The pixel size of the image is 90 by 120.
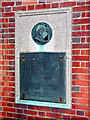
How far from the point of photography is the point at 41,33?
2.46 meters

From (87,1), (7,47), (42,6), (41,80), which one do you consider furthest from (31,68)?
(87,1)

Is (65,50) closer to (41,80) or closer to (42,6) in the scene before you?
(41,80)

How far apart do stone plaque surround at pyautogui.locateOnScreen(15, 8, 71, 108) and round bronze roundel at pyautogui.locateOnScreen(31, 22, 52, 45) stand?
0.06 m

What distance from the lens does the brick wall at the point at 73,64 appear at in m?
2.31

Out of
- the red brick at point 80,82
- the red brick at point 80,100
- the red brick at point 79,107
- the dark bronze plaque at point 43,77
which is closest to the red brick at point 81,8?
the dark bronze plaque at point 43,77

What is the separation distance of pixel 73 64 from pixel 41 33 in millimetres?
777

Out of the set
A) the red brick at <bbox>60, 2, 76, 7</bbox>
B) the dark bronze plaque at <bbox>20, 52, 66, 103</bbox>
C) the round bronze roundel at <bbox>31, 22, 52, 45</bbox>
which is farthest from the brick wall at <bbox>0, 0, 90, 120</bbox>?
the round bronze roundel at <bbox>31, 22, 52, 45</bbox>

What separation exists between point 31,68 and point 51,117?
3.09 ft

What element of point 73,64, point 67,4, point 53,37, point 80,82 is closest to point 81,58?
point 73,64

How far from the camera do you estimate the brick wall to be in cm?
231

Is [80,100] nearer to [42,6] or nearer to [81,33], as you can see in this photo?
[81,33]

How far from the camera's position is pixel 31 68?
2.53m

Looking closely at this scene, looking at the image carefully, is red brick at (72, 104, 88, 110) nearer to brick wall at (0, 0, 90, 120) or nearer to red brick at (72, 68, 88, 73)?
brick wall at (0, 0, 90, 120)

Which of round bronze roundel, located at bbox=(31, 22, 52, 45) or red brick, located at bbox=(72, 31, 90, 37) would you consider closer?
red brick, located at bbox=(72, 31, 90, 37)
